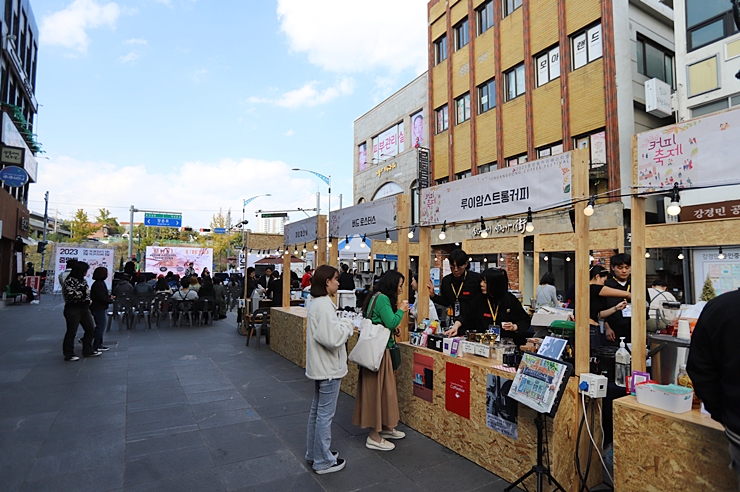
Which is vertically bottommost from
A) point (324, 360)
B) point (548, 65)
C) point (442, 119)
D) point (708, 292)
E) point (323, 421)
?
point (323, 421)

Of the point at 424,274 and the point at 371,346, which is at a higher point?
the point at 424,274

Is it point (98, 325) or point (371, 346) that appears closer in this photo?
point (371, 346)

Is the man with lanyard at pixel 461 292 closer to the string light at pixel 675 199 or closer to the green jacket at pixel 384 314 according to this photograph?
the green jacket at pixel 384 314

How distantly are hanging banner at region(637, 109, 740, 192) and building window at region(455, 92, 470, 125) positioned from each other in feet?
52.3

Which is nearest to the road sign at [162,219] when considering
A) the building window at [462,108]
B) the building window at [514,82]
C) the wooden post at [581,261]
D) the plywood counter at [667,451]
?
the building window at [462,108]

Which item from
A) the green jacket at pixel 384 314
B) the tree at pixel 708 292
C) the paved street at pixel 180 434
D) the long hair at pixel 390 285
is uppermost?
the long hair at pixel 390 285

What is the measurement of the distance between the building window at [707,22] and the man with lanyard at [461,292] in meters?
13.3

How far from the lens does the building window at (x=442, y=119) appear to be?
19.6 meters

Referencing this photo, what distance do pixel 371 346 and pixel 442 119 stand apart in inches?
693

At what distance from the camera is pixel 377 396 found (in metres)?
4.18

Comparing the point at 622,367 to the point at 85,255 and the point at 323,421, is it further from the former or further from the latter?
Result: the point at 85,255

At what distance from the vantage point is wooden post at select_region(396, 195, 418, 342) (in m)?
5.19

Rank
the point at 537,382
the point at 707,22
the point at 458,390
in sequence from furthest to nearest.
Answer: the point at 707,22 → the point at 458,390 → the point at 537,382

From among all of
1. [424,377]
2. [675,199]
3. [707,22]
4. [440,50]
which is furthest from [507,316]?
[440,50]
